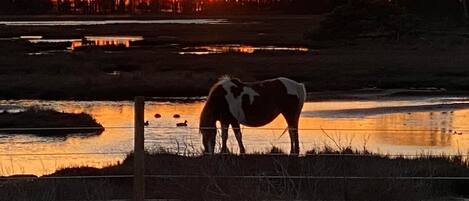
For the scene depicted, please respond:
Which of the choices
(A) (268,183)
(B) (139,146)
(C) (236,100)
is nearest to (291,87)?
(C) (236,100)

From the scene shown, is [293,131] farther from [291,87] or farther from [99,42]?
[99,42]

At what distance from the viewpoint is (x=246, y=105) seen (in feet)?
47.8

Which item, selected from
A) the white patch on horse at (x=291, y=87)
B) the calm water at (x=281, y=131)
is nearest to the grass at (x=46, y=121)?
the calm water at (x=281, y=131)

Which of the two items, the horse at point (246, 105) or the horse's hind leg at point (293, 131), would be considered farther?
the horse's hind leg at point (293, 131)

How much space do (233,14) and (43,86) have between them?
157 meters

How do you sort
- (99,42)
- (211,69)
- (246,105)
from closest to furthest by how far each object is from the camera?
(246,105) → (211,69) → (99,42)

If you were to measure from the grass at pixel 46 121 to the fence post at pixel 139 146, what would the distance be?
1647 centimetres

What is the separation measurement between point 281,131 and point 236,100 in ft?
23.0

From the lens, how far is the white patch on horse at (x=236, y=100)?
1433 centimetres

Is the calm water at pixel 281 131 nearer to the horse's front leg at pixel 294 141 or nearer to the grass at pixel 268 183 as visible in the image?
the horse's front leg at pixel 294 141

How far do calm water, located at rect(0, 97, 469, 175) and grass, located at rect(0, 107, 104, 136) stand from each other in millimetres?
664

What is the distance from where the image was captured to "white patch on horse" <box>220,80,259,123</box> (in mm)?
14328

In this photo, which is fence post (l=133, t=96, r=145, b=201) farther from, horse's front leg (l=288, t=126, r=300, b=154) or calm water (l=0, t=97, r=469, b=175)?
horse's front leg (l=288, t=126, r=300, b=154)

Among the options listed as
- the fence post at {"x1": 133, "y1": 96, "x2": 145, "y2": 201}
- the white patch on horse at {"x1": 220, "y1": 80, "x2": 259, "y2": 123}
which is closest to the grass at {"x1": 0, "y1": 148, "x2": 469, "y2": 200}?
the fence post at {"x1": 133, "y1": 96, "x2": 145, "y2": 201}
